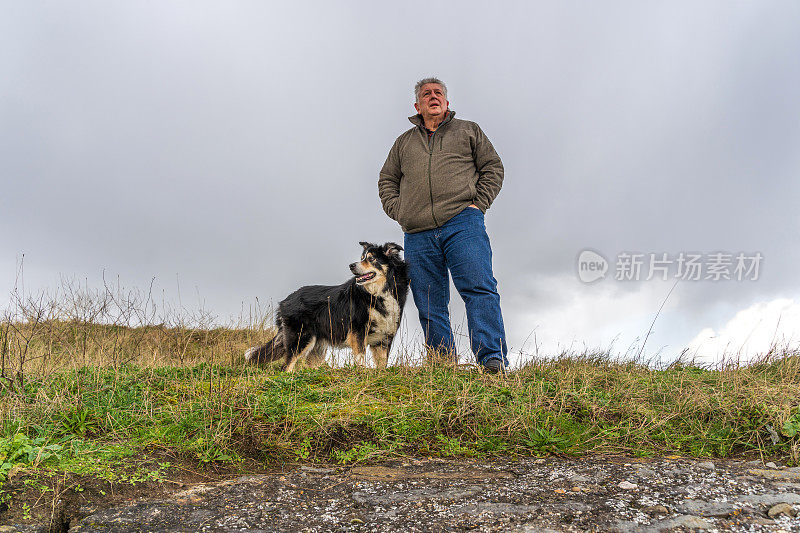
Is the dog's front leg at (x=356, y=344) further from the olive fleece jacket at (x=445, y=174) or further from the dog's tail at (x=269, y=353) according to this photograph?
the olive fleece jacket at (x=445, y=174)

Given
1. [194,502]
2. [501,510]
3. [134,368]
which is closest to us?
[501,510]

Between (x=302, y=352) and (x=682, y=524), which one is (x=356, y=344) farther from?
(x=682, y=524)

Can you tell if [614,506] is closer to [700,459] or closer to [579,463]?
[579,463]

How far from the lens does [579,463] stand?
3.73 meters

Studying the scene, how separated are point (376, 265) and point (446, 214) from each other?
1171 millimetres

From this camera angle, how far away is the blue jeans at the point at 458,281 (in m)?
5.91

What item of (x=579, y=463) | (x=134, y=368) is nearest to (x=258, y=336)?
(x=134, y=368)

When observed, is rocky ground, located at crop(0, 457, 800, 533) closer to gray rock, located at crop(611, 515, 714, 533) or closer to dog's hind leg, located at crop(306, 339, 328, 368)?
gray rock, located at crop(611, 515, 714, 533)

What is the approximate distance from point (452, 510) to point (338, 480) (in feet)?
2.78

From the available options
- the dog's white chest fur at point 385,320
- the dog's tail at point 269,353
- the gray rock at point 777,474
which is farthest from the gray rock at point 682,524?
the dog's tail at point 269,353

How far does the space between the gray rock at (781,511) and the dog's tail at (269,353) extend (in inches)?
224

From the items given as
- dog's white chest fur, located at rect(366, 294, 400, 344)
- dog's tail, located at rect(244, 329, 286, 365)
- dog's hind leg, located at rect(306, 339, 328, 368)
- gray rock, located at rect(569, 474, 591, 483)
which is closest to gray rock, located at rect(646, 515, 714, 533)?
gray rock, located at rect(569, 474, 591, 483)

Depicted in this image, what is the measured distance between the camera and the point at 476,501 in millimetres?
3064

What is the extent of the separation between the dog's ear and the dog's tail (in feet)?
6.63
